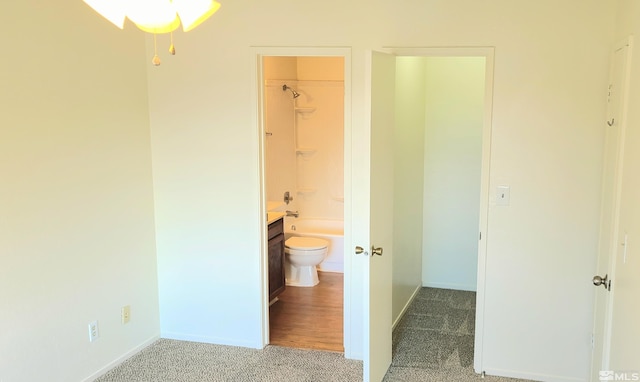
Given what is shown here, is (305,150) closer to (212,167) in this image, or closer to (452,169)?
(452,169)

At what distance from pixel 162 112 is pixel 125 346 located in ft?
5.43

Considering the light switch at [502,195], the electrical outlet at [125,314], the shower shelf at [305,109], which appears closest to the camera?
the light switch at [502,195]

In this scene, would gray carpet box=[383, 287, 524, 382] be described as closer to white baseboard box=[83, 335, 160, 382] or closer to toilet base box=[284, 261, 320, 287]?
toilet base box=[284, 261, 320, 287]

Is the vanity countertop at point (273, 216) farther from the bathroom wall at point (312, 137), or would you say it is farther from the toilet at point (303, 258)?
the bathroom wall at point (312, 137)

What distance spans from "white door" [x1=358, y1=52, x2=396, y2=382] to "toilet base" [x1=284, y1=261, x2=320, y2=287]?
1.98 m

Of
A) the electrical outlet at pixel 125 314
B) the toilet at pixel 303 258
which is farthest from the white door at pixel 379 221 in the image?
the toilet at pixel 303 258

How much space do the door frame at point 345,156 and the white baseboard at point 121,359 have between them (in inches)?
33.6

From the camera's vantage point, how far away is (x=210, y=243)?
3.57 metres

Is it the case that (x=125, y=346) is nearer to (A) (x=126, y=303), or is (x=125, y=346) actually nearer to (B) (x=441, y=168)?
(A) (x=126, y=303)

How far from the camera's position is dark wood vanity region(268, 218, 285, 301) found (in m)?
4.20

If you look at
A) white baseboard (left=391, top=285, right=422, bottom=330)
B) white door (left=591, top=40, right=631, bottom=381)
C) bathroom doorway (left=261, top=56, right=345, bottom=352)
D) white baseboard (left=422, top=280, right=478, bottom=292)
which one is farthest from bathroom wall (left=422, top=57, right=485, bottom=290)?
white door (left=591, top=40, right=631, bottom=381)

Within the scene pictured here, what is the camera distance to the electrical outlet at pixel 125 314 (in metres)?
3.35

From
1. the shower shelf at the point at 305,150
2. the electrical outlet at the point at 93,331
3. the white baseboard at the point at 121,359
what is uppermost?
the shower shelf at the point at 305,150

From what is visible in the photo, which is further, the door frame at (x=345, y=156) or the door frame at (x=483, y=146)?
the door frame at (x=345, y=156)
